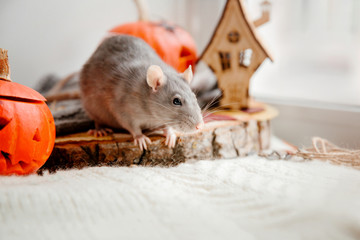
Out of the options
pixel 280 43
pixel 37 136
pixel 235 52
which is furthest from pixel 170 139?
pixel 280 43

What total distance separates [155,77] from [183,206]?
0.68 meters

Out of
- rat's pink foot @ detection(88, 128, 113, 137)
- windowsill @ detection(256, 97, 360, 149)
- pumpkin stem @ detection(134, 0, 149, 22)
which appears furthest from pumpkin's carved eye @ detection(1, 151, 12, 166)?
pumpkin stem @ detection(134, 0, 149, 22)

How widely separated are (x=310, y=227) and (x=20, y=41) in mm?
1951

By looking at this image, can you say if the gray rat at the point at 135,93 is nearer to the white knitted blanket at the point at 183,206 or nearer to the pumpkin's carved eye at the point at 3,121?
the white knitted blanket at the point at 183,206

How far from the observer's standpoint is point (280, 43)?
2.70 m

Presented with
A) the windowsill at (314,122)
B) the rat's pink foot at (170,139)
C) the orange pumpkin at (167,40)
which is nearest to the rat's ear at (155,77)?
the rat's pink foot at (170,139)

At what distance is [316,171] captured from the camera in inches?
46.9

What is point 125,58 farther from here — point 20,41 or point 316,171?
point 316,171

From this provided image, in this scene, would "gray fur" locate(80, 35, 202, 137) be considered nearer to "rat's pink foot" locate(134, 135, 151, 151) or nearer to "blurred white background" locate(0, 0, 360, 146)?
"rat's pink foot" locate(134, 135, 151, 151)

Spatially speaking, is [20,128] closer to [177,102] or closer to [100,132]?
[100,132]

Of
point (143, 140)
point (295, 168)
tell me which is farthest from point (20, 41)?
point (295, 168)

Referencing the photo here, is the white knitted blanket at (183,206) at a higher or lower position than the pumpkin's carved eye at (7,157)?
lower

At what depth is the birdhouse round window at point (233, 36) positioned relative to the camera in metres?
2.02

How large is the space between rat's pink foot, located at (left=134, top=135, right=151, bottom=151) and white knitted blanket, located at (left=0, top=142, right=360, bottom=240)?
349 millimetres
